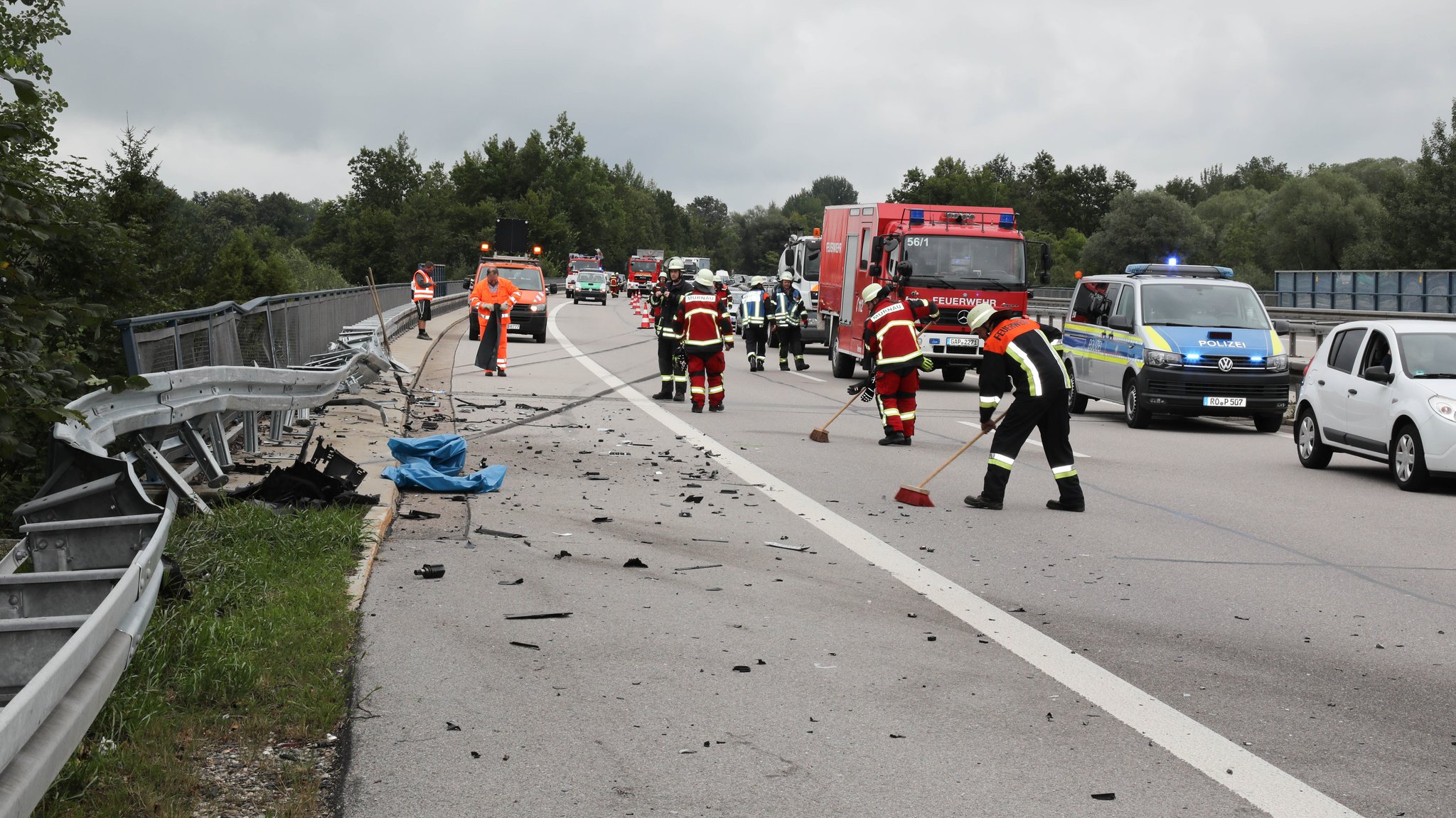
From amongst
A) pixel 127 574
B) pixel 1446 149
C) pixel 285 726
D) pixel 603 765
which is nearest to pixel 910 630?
pixel 603 765

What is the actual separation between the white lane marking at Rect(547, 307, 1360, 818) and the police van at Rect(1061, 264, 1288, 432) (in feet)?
27.7

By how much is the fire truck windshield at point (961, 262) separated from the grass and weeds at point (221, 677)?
51.8 ft

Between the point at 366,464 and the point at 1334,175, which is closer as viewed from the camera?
the point at 366,464

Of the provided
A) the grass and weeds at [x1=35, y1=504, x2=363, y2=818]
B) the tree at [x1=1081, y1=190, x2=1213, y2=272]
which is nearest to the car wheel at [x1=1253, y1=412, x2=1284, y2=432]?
the grass and weeds at [x1=35, y1=504, x2=363, y2=818]

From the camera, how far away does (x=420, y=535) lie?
9156 mm

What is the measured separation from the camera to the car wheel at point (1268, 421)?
18016 mm

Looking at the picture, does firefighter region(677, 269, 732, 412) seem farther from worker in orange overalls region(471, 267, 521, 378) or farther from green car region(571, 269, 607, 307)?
green car region(571, 269, 607, 307)

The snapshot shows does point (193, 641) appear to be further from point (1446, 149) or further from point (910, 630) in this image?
point (1446, 149)

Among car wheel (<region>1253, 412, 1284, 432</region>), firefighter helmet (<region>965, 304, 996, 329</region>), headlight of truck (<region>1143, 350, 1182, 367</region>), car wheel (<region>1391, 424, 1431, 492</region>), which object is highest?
firefighter helmet (<region>965, 304, 996, 329</region>)

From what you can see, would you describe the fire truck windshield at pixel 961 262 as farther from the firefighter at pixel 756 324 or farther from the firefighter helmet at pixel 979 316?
the firefighter helmet at pixel 979 316

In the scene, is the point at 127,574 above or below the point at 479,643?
above

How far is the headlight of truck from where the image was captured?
17781 mm

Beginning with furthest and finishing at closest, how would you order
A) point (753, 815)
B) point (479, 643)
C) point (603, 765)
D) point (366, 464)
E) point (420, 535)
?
point (366, 464) → point (420, 535) → point (479, 643) → point (603, 765) → point (753, 815)

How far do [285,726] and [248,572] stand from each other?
7.76 feet
